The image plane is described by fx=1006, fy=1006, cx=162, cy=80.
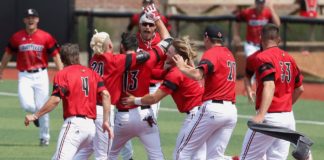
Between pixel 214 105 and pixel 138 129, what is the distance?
3.18ft

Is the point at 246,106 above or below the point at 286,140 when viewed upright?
below

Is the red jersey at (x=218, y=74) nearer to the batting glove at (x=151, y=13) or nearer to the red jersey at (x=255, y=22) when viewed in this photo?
the batting glove at (x=151, y=13)

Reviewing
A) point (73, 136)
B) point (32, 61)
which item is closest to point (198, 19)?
point (32, 61)

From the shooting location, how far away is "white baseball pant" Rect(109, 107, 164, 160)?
12.1 metres

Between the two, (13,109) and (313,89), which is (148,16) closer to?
(13,109)

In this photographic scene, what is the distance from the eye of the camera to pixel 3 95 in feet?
71.6

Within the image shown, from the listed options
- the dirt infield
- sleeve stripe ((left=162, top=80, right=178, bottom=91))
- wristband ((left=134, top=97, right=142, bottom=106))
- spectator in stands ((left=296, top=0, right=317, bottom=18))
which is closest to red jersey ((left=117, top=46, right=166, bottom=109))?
wristband ((left=134, top=97, right=142, bottom=106))

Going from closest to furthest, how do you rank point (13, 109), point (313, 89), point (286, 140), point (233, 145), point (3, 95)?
point (286, 140), point (233, 145), point (13, 109), point (3, 95), point (313, 89)

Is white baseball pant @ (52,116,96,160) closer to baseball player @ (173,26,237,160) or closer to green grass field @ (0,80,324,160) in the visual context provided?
baseball player @ (173,26,237,160)

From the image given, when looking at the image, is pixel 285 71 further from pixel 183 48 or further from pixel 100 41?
pixel 100 41

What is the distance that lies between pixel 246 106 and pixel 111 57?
9186 mm

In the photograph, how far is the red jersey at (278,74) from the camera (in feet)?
37.7

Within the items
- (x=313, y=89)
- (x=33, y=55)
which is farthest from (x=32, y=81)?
(x=313, y=89)

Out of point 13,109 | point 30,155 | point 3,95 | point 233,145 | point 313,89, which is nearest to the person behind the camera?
point 30,155
